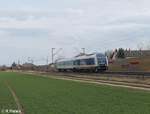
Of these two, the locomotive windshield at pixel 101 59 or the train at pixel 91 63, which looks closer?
the locomotive windshield at pixel 101 59

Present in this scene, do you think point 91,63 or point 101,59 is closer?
point 101,59

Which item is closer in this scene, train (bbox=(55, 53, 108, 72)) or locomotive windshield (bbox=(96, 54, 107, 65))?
locomotive windshield (bbox=(96, 54, 107, 65))

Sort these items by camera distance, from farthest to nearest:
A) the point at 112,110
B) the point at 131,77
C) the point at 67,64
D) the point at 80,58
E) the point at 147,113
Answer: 1. the point at 67,64
2. the point at 80,58
3. the point at 131,77
4. the point at 112,110
5. the point at 147,113

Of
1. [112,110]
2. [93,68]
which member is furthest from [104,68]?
[112,110]

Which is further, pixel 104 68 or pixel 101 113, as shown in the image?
pixel 104 68

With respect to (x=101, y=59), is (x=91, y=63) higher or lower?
lower

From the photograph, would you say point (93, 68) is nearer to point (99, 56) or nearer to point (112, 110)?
point (99, 56)

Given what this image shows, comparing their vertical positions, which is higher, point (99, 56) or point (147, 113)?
point (99, 56)

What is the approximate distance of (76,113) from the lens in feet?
55.5

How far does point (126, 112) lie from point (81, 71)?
6204 centimetres

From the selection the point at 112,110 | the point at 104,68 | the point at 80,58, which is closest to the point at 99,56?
the point at 104,68

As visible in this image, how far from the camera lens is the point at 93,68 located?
234 feet

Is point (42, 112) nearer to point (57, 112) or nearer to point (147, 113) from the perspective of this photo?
point (57, 112)

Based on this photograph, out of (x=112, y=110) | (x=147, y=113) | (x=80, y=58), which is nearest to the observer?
(x=147, y=113)
